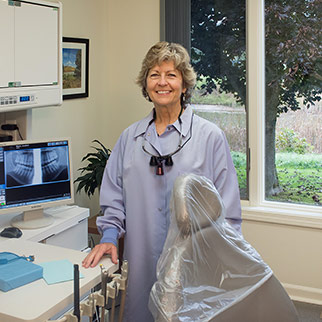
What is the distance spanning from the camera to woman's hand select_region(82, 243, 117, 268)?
1.75 m

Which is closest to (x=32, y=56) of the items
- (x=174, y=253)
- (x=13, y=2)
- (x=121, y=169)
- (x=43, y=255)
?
(x=13, y=2)

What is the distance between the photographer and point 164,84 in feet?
6.28

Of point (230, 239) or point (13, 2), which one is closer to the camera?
point (230, 239)

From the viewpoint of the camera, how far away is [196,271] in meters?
1.37

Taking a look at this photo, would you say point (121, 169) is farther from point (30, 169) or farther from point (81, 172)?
point (81, 172)

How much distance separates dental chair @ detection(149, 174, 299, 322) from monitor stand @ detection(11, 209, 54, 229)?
117 centimetres

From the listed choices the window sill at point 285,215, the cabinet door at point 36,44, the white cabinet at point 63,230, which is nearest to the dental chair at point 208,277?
the white cabinet at point 63,230

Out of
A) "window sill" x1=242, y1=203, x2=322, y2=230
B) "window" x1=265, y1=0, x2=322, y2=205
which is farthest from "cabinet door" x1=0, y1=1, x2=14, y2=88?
"window sill" x1=242, y1=203, x2=322, y2=230

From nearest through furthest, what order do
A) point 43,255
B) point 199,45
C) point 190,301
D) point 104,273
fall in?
point 190,301 < point 104,273 < point 43,255 < point 199,45

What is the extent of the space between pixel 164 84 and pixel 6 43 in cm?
86

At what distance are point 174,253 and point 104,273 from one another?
301 millimetres

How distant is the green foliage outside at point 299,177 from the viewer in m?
3.37

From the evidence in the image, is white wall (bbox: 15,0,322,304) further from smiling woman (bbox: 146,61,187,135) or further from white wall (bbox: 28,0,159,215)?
smiling woman (bbox: 146,61,187,135)

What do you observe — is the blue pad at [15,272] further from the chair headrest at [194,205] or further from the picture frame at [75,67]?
the picture frame at [75,67]
